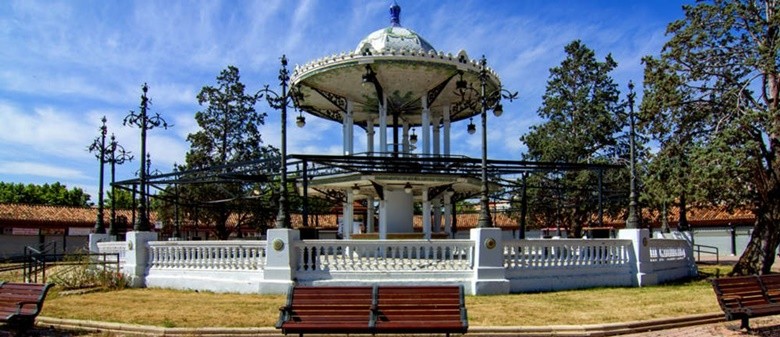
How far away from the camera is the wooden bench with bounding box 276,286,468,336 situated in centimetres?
870

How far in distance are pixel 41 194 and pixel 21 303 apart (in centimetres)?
6628

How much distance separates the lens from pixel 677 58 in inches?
A: 806

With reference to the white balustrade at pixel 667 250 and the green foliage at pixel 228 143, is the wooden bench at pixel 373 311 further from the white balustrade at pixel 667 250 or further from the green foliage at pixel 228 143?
the green foliage at pixel 228 143

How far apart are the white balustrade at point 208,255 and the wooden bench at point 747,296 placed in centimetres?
1038

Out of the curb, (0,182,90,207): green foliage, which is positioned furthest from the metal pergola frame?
(0,182,90,207): green foliage

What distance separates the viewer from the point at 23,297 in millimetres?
10047

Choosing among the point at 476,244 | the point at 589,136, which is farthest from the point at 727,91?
the point at 589,136

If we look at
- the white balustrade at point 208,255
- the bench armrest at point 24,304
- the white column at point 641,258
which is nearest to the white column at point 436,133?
the white column at point 641,258

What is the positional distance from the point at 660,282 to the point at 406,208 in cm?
959

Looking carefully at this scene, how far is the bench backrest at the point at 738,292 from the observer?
10.2 metres

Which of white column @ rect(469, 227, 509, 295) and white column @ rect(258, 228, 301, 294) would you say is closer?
white column @ rect(258, 228, 301, 294)

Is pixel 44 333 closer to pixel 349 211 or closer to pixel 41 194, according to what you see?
pixel 349 211

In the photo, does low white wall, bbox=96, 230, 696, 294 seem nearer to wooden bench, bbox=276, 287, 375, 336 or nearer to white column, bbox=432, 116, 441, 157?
wooden bench, bbox=276, 287, 375, 336

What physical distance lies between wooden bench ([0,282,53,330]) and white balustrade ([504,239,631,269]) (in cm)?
1052
